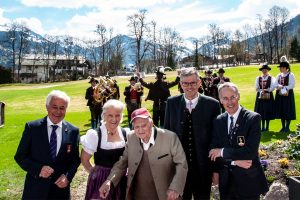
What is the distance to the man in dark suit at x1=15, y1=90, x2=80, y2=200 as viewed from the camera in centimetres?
415

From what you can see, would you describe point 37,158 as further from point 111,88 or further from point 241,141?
point 111,88

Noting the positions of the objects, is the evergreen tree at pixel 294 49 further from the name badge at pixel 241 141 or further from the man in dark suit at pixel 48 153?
the man in dark suit at pixel 48 153

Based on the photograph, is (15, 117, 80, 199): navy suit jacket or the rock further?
the rock

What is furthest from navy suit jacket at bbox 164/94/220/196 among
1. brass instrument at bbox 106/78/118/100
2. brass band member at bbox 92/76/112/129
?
brass instrument at bbox 106/78/118/100

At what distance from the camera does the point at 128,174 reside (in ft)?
13.7

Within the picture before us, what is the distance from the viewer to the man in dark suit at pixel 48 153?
4148 mm

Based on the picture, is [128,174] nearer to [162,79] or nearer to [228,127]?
[228,127]

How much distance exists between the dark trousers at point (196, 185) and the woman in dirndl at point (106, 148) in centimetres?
83

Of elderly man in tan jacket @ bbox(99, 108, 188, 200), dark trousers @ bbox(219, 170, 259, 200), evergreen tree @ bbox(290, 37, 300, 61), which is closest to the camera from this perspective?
elderly man in tan jacket @ bbox(99, 108, 188, 200)

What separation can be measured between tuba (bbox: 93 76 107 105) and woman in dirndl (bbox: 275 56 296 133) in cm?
688

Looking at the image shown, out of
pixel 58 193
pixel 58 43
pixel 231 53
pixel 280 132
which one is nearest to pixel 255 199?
pixel 58 193

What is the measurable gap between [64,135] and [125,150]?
0.71 m

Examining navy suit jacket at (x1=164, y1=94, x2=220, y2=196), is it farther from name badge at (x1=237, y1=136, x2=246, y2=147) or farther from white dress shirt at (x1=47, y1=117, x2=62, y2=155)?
white dress shirt at (x1=47, y1=117, x2=62, y2=155)

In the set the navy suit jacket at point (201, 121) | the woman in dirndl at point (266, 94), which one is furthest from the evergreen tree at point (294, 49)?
the navy suit jacket at point (201, 121)
